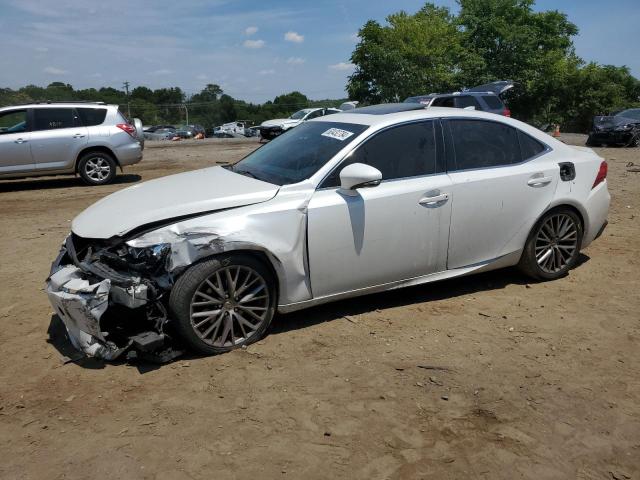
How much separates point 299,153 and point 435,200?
45.2 inches

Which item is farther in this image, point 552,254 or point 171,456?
point 552,254

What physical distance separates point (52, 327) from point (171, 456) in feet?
6.93

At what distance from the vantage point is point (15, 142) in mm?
10977

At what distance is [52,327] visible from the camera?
4480 millimetres

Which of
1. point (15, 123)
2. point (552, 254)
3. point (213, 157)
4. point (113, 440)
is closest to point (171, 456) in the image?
point (113, 440)

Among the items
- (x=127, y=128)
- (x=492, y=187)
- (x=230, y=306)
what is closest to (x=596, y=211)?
(x=492, y=187)

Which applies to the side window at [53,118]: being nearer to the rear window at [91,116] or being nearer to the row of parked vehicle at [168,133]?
the rear window at [91,116]

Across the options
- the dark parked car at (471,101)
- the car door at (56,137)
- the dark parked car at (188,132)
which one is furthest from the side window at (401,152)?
the dark parked car at (188,132)

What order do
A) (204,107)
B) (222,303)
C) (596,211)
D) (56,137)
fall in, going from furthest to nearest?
A: (204,107) < (56,137) < (596,211) < (222,303)

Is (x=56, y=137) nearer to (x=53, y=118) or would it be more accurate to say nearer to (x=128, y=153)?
(x=53, y=118)

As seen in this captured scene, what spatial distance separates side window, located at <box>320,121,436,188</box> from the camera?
4.43 metres

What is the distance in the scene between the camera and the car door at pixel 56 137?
1115 centimetres

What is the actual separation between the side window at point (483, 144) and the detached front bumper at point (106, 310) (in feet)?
8.57

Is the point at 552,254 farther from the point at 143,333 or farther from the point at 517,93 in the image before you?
the point at 517,93
